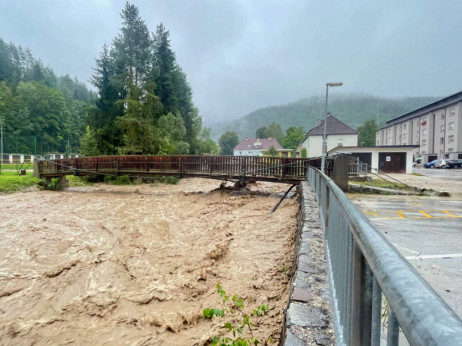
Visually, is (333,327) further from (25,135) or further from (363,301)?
(25,135)

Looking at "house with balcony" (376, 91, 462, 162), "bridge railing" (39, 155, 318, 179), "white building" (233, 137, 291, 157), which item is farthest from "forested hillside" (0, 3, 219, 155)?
"house with balcony" (376, 91, 462, 162)

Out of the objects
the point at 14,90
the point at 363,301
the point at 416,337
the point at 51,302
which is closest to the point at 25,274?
the point at 51,302

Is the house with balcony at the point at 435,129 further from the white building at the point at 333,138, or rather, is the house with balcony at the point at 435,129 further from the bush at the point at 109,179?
the bush at the point at 109,179

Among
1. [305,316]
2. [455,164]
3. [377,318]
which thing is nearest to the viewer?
[377,318]

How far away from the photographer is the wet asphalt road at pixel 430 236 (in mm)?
3693

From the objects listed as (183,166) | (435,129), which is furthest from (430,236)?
(435,129)

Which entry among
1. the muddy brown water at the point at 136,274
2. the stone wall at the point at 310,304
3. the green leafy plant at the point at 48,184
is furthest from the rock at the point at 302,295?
the green leafy plant at the point at 48,184

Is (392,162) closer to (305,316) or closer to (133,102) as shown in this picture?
(133,102)

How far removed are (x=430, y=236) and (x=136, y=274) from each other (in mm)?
6697

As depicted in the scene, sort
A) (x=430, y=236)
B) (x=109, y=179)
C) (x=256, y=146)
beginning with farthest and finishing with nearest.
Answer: (x=256, y=146)
(x=109, y=179)
(x=430, y=236)

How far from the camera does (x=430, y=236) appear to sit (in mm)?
6027

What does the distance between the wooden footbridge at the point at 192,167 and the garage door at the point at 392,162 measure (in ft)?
59.7

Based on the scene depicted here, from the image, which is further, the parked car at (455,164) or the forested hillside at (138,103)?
the parked car at (455,164)

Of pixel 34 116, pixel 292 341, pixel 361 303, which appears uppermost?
pixel 34 116
